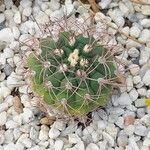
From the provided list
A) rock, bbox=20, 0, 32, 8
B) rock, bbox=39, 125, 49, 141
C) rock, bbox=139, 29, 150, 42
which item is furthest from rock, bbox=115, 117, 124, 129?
rock, bbox=20, 0, 32, 8

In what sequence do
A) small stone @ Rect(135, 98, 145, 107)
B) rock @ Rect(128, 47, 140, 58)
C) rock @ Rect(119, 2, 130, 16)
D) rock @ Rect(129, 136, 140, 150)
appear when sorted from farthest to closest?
rock @ Rect(119, 2, 130, 16) → rock @ Rect(128, 47, 140, 58) → small stone @ Rect(135, 98, 145, 107) → rock @ Rect(129, 136, 140, 150)

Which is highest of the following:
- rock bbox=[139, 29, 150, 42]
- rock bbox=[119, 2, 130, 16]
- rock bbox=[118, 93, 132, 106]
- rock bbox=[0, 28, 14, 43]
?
rock bbox=[119, 2, 130, 16]

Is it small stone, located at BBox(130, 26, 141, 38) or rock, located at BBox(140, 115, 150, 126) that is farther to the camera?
small stone, located at BBox(130, 26, 141, 38)

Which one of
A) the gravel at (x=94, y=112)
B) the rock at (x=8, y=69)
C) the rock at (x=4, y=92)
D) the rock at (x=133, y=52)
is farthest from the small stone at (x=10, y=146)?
the rock at (x=133, y=52)

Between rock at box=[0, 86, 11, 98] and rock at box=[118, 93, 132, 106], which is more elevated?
rock at box=[0, 86, 11, 98]

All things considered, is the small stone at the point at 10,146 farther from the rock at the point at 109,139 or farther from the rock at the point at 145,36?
the rock at the point at 145,36

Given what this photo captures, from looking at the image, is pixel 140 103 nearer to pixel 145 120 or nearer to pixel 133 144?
pixel 145 120

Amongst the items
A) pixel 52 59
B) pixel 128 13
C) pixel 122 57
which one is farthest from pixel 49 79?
pixel 128 13

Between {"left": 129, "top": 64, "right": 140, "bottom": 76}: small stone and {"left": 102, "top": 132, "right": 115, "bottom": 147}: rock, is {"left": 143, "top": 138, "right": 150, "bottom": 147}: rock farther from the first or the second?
{"left": 129, "top": 64, "right": 140, "bottom": 76}: small stone

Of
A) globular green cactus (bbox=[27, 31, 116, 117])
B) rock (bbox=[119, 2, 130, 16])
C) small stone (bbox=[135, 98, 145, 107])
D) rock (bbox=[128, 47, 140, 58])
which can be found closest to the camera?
globular green cactus (bbox=[27, 31, 116, 117])
